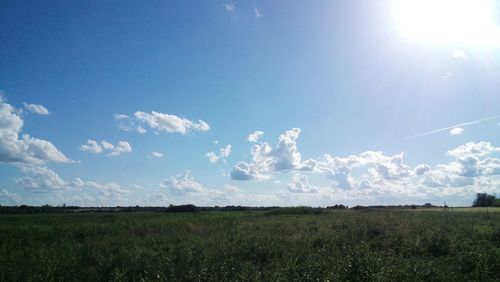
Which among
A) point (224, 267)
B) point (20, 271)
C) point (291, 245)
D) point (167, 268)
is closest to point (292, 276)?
point (224, 267)

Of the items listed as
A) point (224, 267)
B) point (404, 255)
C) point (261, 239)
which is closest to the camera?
point (224, 267)

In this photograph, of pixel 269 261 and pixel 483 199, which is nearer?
pixel 269 261

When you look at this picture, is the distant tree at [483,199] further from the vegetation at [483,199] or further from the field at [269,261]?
the field at [269,261]

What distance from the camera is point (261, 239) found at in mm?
17312

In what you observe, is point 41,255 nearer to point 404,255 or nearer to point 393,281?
point 393,281

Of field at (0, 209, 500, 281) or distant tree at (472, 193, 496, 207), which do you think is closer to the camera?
field at (0, 209, 500, 281)

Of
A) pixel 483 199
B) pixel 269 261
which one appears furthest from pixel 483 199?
pixel 269 261

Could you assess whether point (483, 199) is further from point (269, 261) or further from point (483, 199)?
point (269, 261)

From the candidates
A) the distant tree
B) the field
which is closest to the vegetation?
the distant tree

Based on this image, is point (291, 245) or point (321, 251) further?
point (291, 245)

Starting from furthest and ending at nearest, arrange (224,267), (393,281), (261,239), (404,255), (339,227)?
(339,227) < (261,239) < (404,255) < (224,267) < (393,281)

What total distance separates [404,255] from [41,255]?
46.9 ft

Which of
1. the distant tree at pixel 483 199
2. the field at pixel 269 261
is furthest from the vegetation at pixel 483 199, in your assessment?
the field at pixel 269 261

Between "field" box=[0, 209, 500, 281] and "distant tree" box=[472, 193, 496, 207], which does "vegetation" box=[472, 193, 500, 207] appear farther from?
"field" box=[0, 209, 500, 281]
